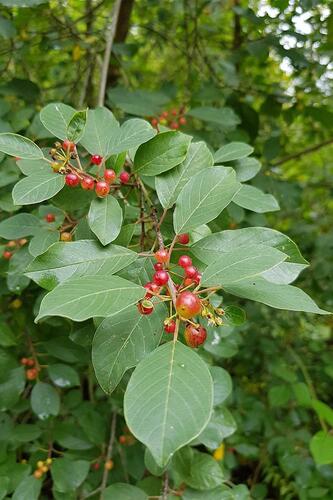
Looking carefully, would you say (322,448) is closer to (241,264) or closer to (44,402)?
(44,402)

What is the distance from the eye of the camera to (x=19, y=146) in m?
0.87

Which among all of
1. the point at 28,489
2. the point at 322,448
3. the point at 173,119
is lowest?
the point at 322,448

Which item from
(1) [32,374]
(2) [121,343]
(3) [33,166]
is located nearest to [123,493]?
(1) [32,374]

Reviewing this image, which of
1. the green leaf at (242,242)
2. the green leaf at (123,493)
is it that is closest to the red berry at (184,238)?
the green leaf at (242,242)

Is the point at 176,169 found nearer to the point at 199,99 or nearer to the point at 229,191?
the point at 229,191

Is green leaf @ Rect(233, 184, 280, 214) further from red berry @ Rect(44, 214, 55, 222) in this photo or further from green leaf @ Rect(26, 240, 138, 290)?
red berry @ Rect(44, 214, 55, 222)

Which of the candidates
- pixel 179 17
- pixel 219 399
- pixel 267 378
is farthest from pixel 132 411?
pixel 179 17

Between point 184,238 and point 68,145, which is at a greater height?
point 68,145

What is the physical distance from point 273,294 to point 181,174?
33 centimetres

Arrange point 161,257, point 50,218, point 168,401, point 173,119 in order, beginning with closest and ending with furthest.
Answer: point 168,401 < point 161,257 < point 50,218 < point 173,119

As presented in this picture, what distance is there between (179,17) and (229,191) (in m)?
2.22

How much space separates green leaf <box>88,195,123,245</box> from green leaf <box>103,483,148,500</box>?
2.41 ft

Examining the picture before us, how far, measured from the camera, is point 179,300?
67cm

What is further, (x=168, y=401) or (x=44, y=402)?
(x=44, y=402)
